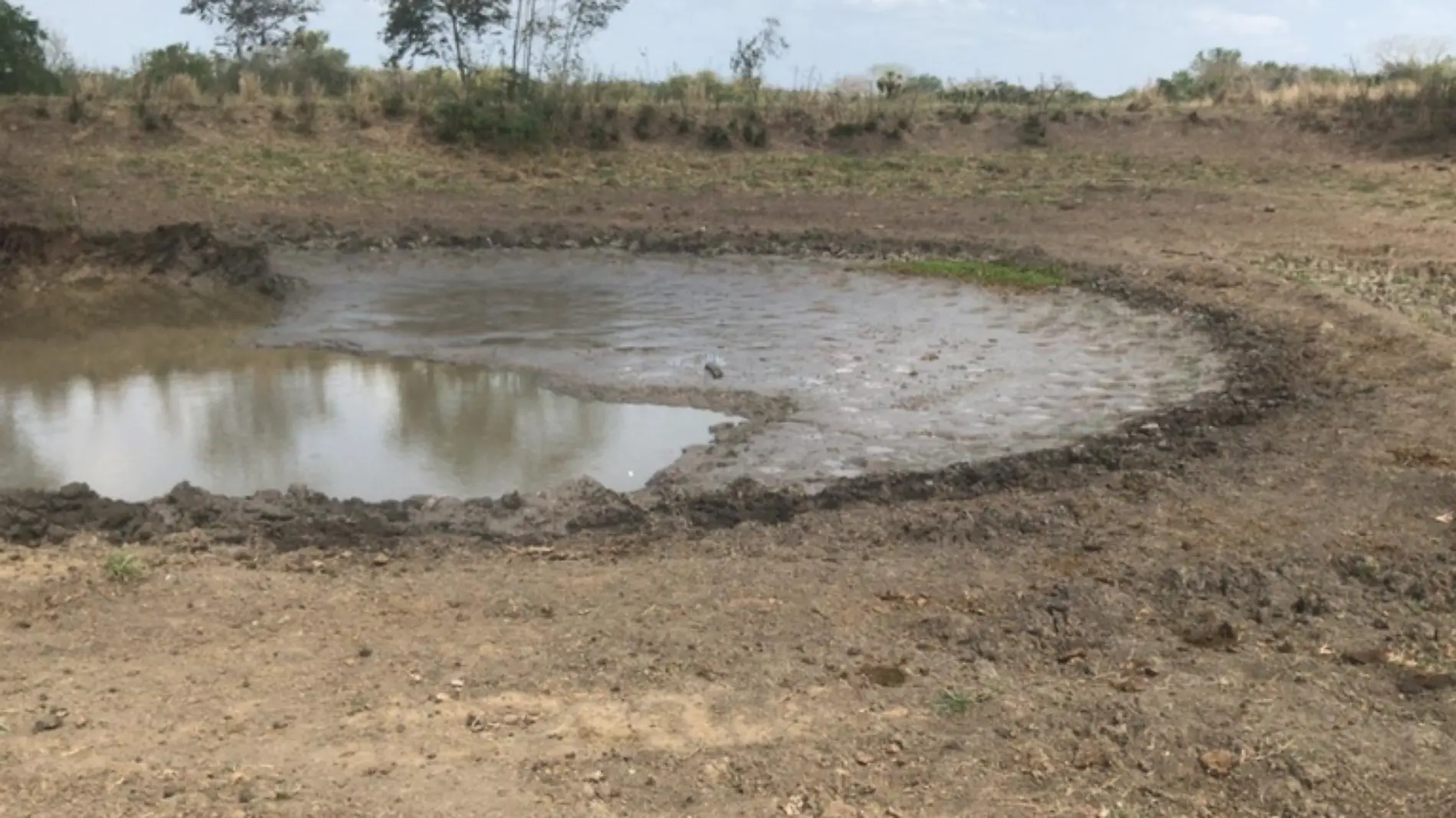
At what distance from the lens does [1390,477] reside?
6609 millimetres

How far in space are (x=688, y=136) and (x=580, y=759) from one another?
70.5ft

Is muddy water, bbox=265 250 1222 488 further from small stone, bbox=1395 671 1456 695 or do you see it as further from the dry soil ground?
small stone, bbox=1395 671 1456 695

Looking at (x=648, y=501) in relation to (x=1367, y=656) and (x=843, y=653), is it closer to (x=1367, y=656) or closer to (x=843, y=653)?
(x=843, y=653)

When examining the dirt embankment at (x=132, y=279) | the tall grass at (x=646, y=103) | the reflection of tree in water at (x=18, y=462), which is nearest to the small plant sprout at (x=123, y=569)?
the reflection of tree in water at (x=18, y=462)

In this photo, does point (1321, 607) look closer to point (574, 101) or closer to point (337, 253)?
point (337, 253)

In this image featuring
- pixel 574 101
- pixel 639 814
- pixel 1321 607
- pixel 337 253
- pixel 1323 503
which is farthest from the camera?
pixel 574 101

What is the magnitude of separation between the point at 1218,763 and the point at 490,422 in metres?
6.01

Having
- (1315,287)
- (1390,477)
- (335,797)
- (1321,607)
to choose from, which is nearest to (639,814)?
(335,797)

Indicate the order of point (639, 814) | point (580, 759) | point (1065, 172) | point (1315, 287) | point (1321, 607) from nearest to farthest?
point (639, 814) < point (580, 759) < point (1321, 607) < point (1315, 287) < point (1065, 172)

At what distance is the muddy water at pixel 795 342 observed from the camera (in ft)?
27.0

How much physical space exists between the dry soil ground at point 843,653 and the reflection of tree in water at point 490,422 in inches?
68.2

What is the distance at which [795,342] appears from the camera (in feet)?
36.1

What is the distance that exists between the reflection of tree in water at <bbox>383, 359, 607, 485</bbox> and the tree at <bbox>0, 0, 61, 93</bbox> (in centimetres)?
1589

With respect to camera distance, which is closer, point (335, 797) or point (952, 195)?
point (335, 797)
